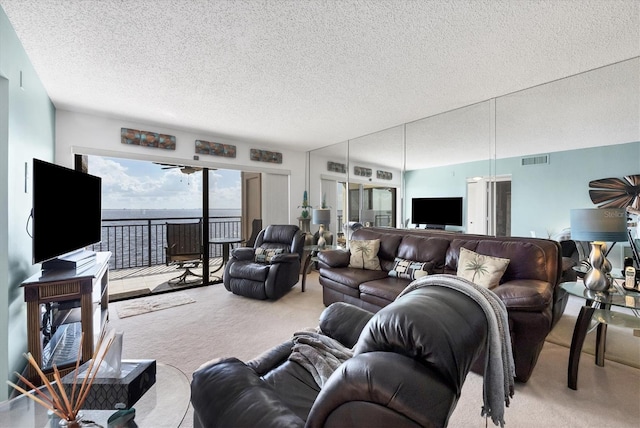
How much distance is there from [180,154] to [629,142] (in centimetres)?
569

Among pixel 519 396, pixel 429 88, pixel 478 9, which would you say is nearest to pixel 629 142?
pixel 429 88

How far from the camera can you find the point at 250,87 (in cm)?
281

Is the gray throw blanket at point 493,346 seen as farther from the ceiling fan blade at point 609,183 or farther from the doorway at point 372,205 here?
the doorway at point 372,205

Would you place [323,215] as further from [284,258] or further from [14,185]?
[14,185]

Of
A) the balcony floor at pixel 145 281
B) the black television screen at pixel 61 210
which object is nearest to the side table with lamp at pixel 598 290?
the black television screen at pixel 61 210

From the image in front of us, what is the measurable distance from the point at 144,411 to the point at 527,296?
2.33 meters

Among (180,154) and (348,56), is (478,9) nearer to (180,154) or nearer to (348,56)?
(348,56)

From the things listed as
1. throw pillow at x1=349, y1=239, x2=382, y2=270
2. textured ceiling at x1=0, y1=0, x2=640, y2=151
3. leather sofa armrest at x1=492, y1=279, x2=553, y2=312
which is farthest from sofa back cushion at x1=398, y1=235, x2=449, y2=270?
textured ceiling at x1=0, y1=0, x2=640, y2=151

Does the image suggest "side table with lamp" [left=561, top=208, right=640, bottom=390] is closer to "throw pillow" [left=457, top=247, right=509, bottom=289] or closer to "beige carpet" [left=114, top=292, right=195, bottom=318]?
"throw pillow" [left=457, top=247, right=509, bottom=289]

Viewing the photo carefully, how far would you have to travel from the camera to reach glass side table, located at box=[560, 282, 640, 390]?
6.19 feet

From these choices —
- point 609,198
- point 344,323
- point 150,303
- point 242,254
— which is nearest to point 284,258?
point 242,254

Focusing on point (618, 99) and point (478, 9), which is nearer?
point (478, 9)

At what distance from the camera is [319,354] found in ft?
4.63

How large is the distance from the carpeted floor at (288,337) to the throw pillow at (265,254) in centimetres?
60
